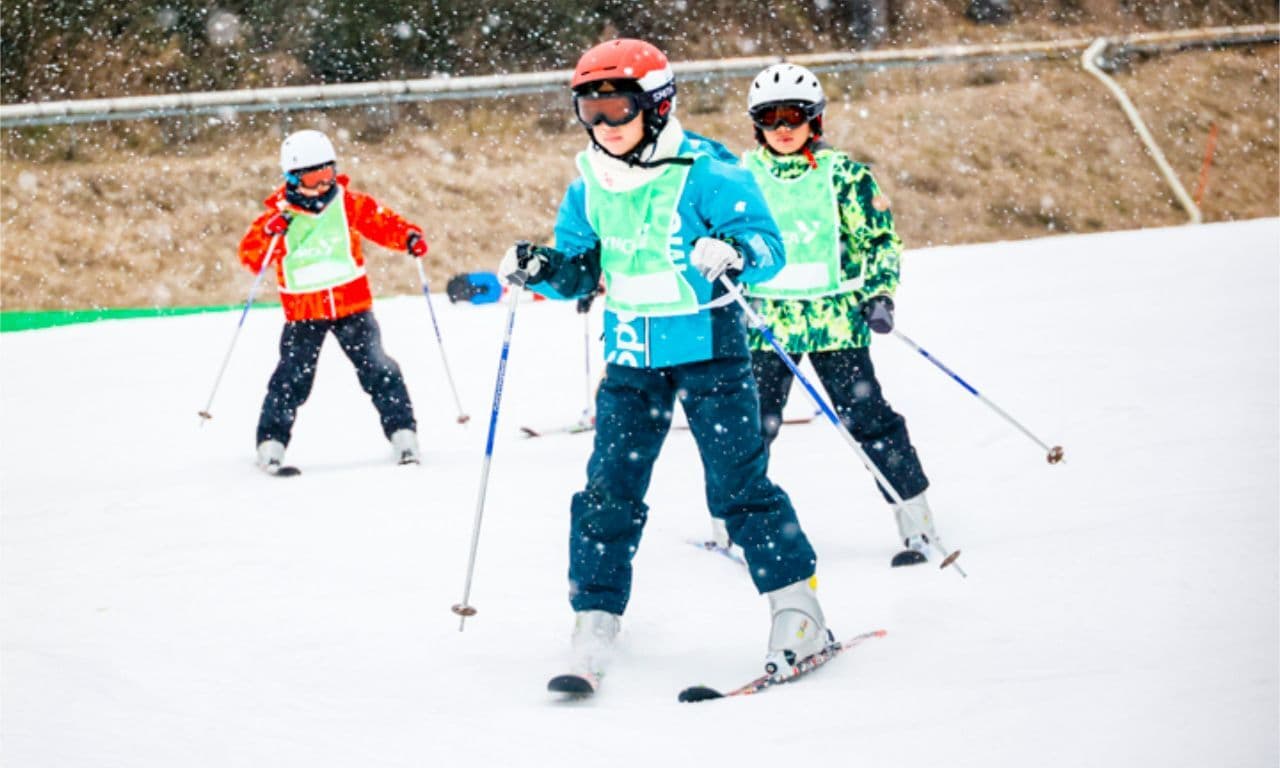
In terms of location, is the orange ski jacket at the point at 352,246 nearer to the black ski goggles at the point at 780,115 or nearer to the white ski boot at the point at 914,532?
the black ski goggles at the point at 780,115

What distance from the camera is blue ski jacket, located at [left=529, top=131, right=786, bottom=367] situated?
12.2 feet

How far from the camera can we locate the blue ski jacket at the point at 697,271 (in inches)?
146

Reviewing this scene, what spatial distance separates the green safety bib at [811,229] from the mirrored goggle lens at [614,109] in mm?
1342

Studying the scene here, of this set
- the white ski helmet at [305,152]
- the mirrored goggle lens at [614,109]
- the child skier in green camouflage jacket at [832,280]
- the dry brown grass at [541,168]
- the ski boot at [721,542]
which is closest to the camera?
the mirrored goggle lens at [614,109]

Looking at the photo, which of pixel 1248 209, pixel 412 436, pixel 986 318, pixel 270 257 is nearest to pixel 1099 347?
pixel 986 318

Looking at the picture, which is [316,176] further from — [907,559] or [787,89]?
[907,559]

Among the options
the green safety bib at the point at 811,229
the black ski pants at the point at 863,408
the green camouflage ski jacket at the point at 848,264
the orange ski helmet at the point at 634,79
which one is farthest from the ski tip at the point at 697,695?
the green safety bib at the point at 811,229

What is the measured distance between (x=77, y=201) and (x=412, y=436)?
10.9m

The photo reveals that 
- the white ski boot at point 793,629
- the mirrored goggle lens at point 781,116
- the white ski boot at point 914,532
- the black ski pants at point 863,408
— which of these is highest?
the mirrored goggle lens at point 781,116

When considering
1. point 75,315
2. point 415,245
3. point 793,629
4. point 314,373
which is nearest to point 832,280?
point 793,629

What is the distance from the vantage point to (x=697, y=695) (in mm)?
3518

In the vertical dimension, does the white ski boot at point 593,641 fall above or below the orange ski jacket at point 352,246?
below

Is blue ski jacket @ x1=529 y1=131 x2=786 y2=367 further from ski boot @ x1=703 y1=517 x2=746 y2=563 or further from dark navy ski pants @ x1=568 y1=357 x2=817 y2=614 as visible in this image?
ski boot @ x1=703 y1=517 x2=746 y2=563

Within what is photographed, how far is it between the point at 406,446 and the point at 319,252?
1.03m
